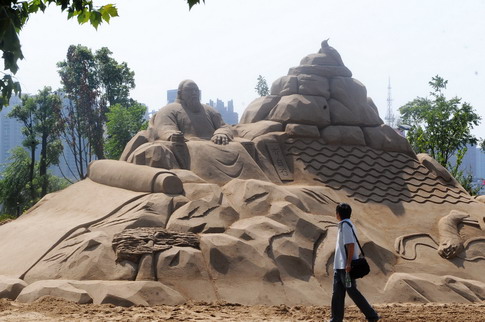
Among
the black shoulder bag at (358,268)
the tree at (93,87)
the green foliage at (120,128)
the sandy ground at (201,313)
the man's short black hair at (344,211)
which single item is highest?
the tree at (93,87)

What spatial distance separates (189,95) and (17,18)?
7.59 metres

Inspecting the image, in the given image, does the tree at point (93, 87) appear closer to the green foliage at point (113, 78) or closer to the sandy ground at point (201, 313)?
the green foliage at point (113, 78)

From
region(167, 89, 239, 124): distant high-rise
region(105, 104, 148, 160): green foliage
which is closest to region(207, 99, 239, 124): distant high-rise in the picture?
→ region(167, 89, 239, 124): distant high-rise

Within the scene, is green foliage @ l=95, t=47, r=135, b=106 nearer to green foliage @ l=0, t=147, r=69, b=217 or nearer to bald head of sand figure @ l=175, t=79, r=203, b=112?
green foliage @ l=0, t=147, r=69, b=217

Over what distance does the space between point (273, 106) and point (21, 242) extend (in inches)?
198

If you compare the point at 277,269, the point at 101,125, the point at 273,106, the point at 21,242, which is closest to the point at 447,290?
the point at 277,269

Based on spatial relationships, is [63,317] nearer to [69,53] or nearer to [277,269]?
[277,269]

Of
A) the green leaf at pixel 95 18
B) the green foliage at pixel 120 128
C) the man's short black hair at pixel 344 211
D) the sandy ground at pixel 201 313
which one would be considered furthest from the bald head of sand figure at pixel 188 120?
the green foliage at pixel 120 128

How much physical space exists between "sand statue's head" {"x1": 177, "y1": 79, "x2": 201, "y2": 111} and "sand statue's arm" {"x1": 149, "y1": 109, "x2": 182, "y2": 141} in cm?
31

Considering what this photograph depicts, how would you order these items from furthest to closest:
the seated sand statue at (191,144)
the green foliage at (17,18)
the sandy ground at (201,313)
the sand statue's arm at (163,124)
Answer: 1. the sand statue's arm at (163,124)
2. the seated sand statue at (191,144)
3. the sandy ground at (201,313)
4. the green foliage at (17,18)

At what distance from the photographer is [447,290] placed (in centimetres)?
813

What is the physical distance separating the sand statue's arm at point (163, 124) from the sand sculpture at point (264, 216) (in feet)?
0.12

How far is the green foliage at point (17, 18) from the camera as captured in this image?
2947 mm

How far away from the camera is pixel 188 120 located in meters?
10.6
